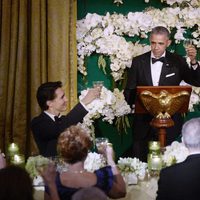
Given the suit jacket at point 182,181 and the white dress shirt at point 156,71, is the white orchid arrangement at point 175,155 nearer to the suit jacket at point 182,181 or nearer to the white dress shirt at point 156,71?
the suit jacket at point 182,181

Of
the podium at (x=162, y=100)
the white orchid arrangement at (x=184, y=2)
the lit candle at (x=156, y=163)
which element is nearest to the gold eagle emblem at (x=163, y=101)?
the podium at (x=162, y=100)

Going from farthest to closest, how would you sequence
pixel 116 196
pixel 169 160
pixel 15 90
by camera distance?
pixel 15 90 < pixel 169 160 < pixel 116 196

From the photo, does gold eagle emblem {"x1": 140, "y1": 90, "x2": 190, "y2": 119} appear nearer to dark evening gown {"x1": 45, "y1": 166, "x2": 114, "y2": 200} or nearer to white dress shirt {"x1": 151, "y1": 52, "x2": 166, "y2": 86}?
white dress shirt {"x1": 151, "y1": 52, "x2": 166, "y2": 86}

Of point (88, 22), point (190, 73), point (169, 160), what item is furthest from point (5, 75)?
point (169, 160)

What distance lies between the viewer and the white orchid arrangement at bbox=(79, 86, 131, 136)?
5.63 meters

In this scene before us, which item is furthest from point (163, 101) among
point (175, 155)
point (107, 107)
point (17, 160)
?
point (107, 107)

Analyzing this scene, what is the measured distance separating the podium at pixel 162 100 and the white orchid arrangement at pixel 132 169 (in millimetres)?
771

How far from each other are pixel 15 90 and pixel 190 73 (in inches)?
69.9

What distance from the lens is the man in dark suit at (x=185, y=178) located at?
2887 mm

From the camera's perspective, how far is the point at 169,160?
3.61 meters

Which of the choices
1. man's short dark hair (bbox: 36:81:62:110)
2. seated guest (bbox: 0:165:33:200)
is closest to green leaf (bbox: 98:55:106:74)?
man's short dark hair (bbox: 36:81:62:110)

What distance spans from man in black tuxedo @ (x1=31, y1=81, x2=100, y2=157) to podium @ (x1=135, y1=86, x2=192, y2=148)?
1.29 feet

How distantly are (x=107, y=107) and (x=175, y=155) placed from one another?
6.92 ft

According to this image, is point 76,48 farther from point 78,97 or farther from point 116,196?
point 116,196
